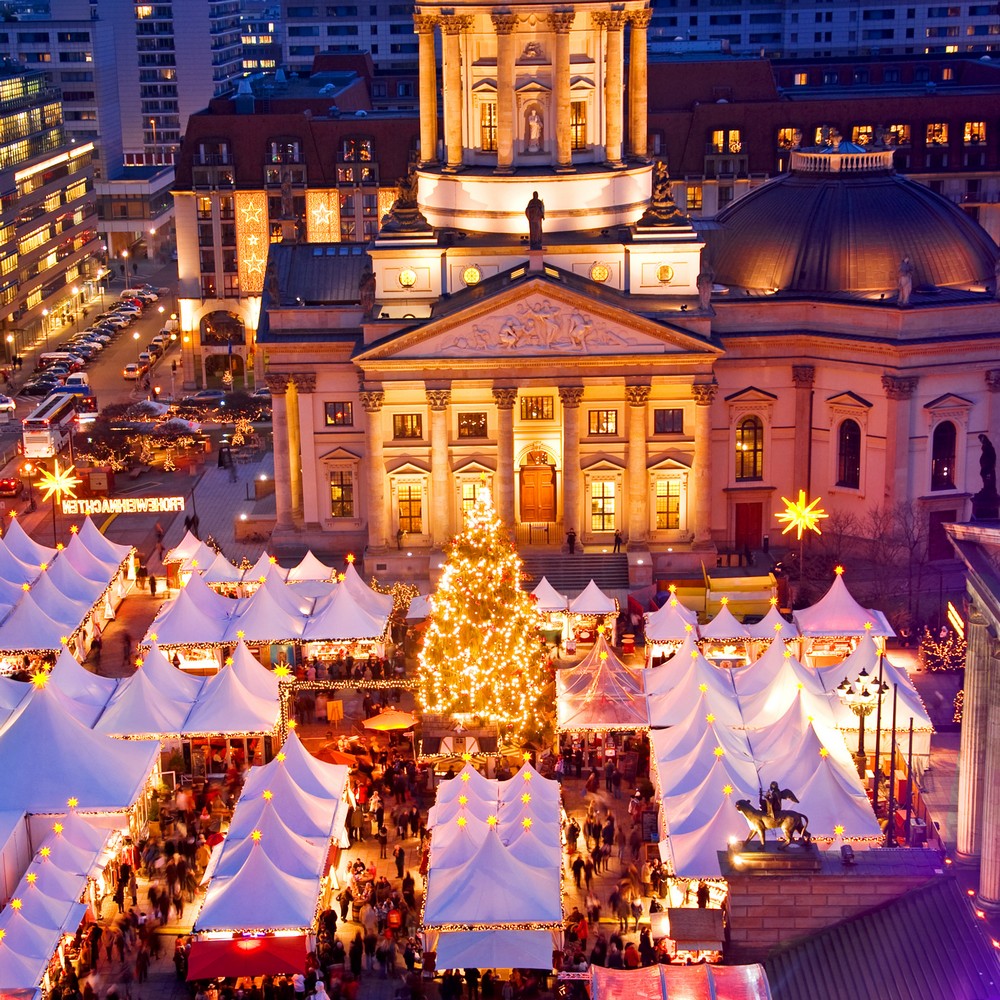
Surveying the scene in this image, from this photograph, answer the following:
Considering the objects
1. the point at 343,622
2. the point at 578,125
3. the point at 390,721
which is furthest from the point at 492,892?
the point at 578,125

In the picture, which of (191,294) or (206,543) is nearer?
(206,543)

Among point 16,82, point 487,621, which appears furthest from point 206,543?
point 16,82

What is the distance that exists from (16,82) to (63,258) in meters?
15.8

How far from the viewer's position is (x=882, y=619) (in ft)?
253

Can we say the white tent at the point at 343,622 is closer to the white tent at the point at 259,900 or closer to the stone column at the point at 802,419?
the white tent at the point at 259,900

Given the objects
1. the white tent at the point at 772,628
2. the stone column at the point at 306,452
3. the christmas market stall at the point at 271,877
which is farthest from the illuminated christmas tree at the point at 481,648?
the stone column at the point at 306,452

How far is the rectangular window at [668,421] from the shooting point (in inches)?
3625

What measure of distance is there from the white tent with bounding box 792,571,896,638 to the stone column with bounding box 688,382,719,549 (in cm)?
1486

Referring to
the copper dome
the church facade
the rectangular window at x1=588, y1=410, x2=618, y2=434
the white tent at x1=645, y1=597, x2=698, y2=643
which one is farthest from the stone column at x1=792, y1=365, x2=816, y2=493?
the white tent at x1=645, y1=597, x2=698, y2=643

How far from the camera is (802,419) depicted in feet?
310

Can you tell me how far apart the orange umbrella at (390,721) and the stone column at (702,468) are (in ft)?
79.3

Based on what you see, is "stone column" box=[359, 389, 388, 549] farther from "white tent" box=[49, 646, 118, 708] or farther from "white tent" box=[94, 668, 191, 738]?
"white tent" box=[94, 668, 191, 738]

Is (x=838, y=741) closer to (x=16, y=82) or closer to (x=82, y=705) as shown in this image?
(x=82, y=705)

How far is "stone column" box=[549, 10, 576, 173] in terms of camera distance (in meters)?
92.8
